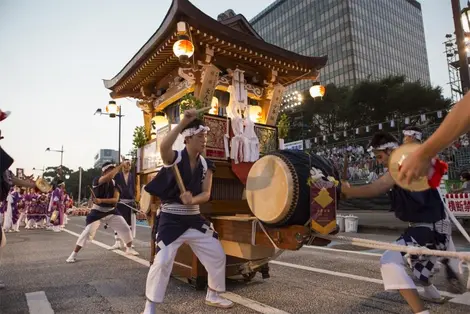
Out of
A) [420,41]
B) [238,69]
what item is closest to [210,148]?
[238,69]

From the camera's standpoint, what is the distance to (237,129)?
249 inches

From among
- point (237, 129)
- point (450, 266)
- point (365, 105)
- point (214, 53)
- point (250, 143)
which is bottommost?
point (450, 266)

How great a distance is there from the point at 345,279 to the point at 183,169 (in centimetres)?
279

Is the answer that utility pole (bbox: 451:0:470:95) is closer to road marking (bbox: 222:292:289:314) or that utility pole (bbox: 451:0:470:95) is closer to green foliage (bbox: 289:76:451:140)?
road marking (bbox: 222:292:289:314)

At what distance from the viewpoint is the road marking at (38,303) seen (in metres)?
3.35

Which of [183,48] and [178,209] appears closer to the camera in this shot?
[178,209]

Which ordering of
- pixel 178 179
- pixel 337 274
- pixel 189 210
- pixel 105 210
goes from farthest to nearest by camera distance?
pixel 105 210, pixel 337 274, pixel 189 210, pixel 178 179

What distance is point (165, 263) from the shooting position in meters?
2.99

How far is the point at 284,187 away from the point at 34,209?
17.1m

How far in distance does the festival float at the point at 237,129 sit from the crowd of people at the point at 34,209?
821cm

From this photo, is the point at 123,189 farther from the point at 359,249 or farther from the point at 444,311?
the point at 444,311

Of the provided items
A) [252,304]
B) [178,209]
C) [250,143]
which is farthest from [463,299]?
A: [250,143]

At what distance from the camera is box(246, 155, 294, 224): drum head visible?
8.68ft

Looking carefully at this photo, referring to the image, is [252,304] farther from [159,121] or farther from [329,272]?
[159,121]
